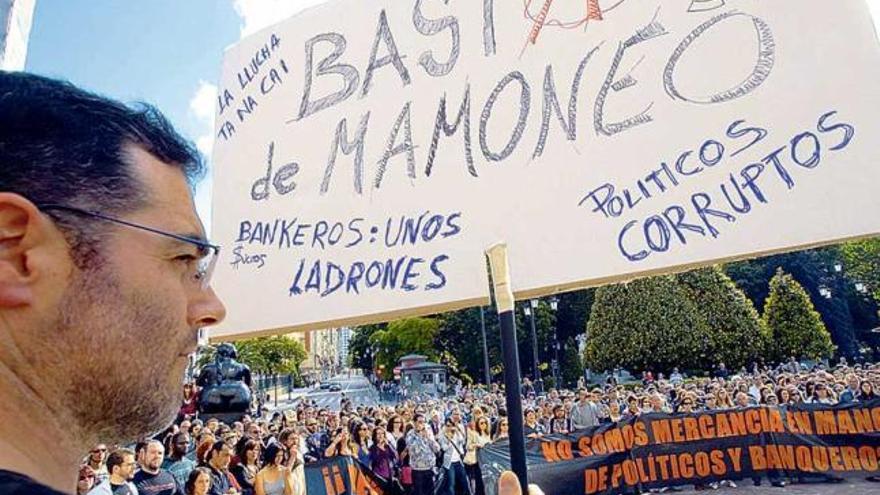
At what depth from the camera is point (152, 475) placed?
4617 mm

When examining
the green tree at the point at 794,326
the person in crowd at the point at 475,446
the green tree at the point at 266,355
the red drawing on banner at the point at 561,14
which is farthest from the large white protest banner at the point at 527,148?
the green tree at the point at 266,355

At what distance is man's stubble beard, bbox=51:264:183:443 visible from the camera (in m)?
0.67

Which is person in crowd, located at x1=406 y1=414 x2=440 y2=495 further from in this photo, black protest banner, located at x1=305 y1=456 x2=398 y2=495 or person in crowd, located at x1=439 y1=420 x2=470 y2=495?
black protest banner, located at x1=305 y1=456 x2=398 y2=495

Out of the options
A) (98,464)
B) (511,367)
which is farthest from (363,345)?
(511,367)

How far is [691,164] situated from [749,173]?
5.1 inches

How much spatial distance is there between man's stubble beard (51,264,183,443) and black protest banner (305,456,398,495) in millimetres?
5992

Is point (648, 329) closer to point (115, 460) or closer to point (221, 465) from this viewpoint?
point (221, 465)

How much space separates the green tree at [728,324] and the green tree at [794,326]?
2.16 metres

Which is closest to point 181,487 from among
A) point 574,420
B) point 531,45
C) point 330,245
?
point 330,245

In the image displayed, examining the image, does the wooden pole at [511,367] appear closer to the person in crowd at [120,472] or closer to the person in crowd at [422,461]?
the person in crowd at [120,472]

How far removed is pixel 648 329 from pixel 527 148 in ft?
91.8

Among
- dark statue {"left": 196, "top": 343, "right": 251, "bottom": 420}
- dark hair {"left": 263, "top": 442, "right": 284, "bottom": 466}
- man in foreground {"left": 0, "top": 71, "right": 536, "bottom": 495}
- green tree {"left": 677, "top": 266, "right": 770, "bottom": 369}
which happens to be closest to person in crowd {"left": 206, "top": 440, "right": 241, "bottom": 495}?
dark hair {"left": 263, "top": 442, "right": 284, "bottom": 466}

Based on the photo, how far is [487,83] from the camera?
1.75 metres

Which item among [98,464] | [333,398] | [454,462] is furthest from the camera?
[333,398]
